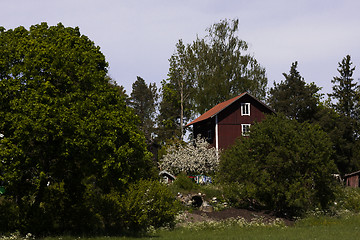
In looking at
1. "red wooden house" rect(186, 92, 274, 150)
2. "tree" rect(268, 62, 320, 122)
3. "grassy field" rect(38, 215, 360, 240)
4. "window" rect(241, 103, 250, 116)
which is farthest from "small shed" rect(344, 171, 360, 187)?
"grassy field" rect(38, 215, 360, 240)

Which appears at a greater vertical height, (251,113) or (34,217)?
(251,113)

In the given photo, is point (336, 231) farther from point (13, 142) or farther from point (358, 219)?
Answer: point (13, 142)

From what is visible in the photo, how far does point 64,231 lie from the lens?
2391cm

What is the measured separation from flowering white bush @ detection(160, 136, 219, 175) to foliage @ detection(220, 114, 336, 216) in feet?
62.2

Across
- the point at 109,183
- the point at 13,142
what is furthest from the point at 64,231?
the point at 13,142

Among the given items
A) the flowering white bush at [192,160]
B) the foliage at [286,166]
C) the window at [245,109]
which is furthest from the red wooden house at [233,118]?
the foliage at [286,166]

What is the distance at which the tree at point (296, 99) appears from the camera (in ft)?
208

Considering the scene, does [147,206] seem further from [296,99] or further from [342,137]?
[342,137]

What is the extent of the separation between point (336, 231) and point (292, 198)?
752cm

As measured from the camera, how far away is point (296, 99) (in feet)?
209

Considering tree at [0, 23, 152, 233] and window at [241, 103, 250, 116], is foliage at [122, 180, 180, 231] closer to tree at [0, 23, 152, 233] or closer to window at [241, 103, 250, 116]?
tree at [0, 23, 152, 233]

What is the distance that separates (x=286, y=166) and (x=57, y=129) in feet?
62.5

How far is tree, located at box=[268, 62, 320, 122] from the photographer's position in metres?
63.4

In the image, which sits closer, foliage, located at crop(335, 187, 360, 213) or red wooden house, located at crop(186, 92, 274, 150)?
foliage, located at crop(335, 187, 360, 213)
